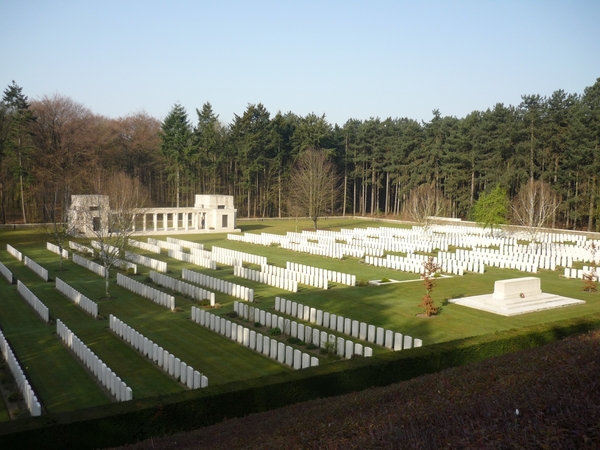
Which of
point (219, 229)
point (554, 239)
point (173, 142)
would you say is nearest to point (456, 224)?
point (554, 239)

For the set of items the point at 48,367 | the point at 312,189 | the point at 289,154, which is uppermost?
the point at 289,154

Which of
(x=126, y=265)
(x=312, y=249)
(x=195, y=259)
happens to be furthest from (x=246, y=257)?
(x=126, y=265)

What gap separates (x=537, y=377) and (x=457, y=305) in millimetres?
16046

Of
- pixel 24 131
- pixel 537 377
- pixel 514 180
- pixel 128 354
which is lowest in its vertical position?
pixel 128 354

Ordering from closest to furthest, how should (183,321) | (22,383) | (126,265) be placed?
(22,383)
(183,321)
(126,265)

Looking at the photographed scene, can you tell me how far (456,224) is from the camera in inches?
2495

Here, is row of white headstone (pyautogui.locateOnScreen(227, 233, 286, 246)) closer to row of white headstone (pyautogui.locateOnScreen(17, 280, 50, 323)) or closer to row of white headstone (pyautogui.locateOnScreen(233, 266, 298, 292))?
row of white headstone (pyautogui.locateOnScreen(233, 266, 298, 292))

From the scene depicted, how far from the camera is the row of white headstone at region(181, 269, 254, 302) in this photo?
84.1 feet

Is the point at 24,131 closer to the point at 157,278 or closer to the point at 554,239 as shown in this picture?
the point at 157,278

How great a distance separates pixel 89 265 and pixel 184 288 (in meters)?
11.7

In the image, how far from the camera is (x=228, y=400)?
11.4m

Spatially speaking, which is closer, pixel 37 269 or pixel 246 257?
pixel 37 269

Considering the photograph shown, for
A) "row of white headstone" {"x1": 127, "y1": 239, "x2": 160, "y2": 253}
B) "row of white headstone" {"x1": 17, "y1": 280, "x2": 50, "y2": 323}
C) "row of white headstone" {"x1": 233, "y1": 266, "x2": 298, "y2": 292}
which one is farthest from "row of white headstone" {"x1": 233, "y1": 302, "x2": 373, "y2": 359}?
"row of white headstone" {"x1": 127, "y1": 239, "x2": 160, "y2": 253}

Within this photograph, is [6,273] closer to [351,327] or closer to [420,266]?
[351,327]
